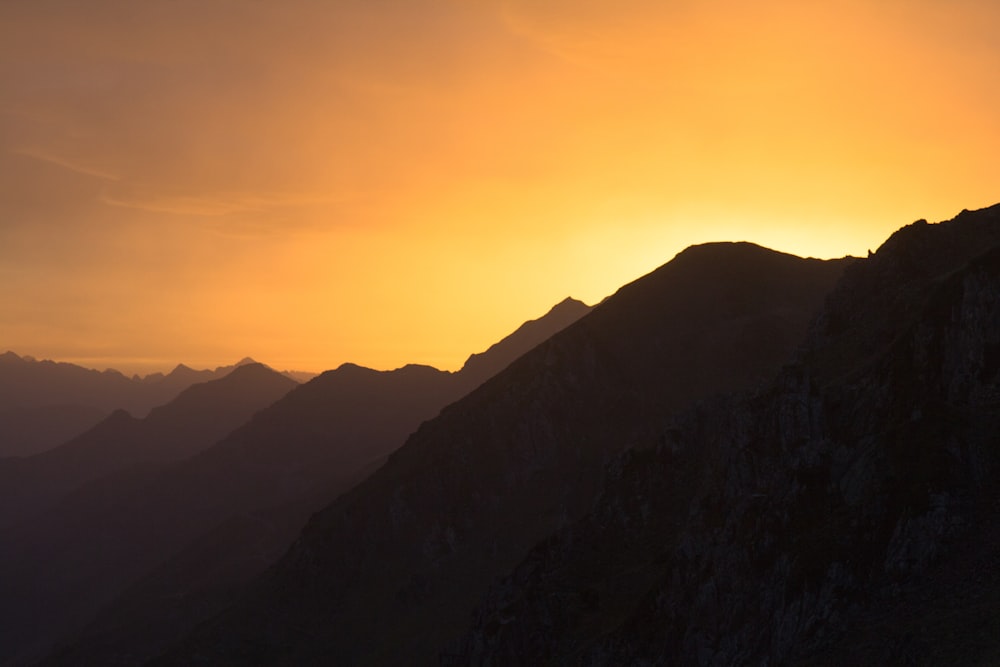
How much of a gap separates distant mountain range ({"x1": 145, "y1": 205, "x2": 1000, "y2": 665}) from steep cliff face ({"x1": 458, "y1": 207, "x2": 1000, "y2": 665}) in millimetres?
213

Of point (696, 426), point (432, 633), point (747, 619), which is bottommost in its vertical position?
point (432, 633)

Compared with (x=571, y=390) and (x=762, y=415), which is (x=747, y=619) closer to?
(x=762, y=415)

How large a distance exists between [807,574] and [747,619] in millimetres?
6759

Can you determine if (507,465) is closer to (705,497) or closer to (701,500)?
(701,500)

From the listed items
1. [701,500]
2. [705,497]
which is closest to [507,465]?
[701,500]

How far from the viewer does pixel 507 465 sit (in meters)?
155

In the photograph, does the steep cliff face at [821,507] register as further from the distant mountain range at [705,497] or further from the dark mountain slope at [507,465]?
the dark mountain slope at [507,465]

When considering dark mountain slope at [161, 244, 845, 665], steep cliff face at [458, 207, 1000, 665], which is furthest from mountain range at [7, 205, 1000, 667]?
dark mountain slope at [161, 244, 845, 665]

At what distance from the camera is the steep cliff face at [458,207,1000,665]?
57.9 m

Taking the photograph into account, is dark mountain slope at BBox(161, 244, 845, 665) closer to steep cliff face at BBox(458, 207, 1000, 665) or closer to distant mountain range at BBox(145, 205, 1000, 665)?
distant mountain range at BBox(145, 205, 1000, 665)

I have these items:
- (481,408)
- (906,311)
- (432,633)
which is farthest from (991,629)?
(481,408)

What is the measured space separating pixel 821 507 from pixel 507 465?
93.9 m

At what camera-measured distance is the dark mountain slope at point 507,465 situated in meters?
140

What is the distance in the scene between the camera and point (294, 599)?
153625 mm
